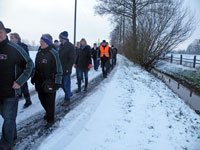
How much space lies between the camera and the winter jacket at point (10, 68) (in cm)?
205

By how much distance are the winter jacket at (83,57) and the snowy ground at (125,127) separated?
137cm

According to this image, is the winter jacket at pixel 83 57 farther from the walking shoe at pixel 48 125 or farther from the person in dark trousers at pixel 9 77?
the person in dark trousers at pixel 9 77

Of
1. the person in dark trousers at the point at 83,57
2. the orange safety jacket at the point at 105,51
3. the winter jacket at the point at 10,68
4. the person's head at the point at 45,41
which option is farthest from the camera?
the orange safety jacket at the point at 105,51

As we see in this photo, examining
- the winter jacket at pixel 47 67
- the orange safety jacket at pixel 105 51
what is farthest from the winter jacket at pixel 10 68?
the orange safety jacket at pixel 105 51

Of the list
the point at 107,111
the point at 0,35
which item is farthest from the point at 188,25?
the point at 0,35

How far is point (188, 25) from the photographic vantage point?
1027 cm

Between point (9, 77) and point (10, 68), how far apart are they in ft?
0.43

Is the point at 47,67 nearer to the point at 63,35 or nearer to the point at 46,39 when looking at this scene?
the point at 46,39

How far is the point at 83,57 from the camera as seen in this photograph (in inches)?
205

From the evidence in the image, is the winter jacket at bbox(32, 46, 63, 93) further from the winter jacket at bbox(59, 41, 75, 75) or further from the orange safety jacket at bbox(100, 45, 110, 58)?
the orange safety jacket at bbox(100, 45, 110, 58)

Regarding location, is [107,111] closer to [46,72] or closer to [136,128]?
[136,128]

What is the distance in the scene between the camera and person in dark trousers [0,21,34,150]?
205 cm

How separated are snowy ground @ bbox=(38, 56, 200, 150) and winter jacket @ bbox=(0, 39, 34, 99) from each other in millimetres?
1071

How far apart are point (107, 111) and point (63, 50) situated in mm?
1965
